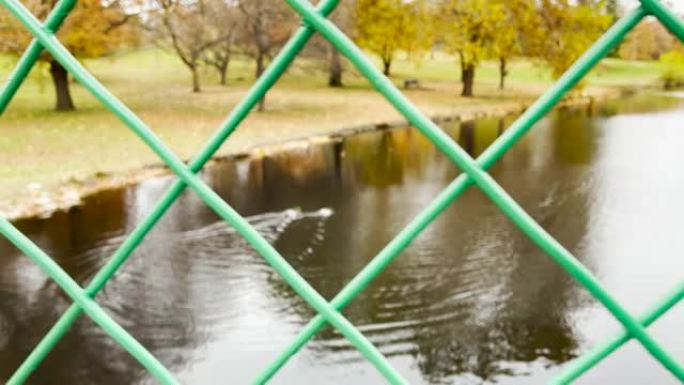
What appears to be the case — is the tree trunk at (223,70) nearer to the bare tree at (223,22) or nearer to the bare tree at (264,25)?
the bare tree at (223,22)

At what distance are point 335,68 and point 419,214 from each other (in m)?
24.4

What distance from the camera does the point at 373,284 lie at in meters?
7.54

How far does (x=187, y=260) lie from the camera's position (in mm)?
8211

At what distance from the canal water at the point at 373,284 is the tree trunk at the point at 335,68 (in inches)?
342

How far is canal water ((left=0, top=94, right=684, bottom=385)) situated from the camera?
19.2 feet

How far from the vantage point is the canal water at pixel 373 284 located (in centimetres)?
586

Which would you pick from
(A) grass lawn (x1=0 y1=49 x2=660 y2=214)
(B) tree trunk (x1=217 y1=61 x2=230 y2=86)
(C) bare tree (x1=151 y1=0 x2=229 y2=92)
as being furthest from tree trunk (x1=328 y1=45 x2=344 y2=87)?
(B) tree trunk (x1=217 y1=61 x2=230 y2=86)

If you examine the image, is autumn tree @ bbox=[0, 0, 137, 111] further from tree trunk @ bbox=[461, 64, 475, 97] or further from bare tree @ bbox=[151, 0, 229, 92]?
tree trunk @ bbox=[461, 64, 475, 97]

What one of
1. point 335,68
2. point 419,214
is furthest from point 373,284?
point 335,68

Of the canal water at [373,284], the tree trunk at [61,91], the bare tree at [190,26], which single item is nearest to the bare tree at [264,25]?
the bare tree at [190,26]

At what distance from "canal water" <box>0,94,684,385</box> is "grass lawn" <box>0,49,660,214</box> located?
1948 mm

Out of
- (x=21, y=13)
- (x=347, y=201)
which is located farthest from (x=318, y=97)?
(x=21, y=13)

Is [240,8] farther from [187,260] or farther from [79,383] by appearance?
[79,383]

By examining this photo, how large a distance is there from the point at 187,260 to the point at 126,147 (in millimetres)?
7085
